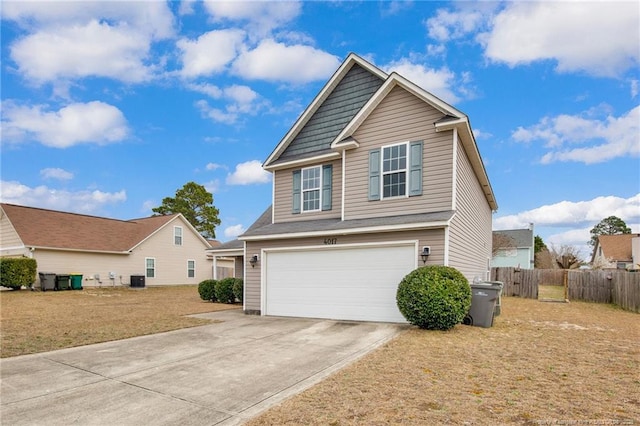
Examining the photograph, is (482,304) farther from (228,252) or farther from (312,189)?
(228,252)

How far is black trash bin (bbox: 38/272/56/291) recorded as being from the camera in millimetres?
20531

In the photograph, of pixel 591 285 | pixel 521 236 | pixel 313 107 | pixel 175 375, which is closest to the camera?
pixel 175 375

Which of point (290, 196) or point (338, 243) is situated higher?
point (290, 196)

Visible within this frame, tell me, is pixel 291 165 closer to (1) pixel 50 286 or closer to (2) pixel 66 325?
(2) pixel 66 325

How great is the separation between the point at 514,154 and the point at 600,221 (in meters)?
53.1

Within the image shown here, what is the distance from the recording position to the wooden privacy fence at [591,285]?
573 inches

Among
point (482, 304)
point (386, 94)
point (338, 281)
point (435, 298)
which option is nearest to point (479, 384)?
point (435, 298)

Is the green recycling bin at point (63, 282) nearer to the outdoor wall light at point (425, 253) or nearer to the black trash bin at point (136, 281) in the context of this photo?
the black trash bin at point (136, 281)

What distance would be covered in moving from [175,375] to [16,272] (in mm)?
20202

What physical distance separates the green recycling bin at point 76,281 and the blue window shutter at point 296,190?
669 inches

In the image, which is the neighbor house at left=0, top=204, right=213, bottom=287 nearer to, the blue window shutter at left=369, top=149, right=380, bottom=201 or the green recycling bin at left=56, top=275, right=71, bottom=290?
the green recycling bin at left=56, top=275, right=71, bottom=290

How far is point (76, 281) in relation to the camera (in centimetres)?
2203

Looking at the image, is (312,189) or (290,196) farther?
(290,196)

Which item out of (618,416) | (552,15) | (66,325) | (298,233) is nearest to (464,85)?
(552,15)
